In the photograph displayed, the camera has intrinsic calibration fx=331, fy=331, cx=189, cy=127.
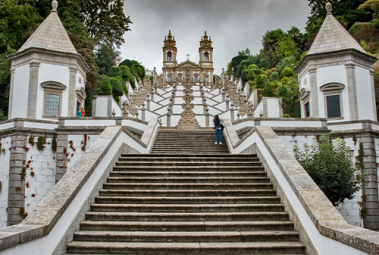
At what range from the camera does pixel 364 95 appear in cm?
1769

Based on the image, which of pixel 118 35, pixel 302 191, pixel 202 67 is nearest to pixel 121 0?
pixel 118 35

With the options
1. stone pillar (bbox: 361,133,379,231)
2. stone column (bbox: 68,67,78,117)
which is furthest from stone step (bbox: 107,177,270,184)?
stone column (bbox: 68,67,78,117)

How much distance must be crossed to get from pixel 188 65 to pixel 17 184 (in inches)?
2438

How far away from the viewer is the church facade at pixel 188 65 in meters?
74.3

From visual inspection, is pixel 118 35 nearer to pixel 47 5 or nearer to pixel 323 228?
pixel 47 5

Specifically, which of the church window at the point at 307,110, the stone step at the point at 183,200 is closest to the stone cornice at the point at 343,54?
the church window at the point at 307,110

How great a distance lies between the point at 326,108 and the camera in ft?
58.4

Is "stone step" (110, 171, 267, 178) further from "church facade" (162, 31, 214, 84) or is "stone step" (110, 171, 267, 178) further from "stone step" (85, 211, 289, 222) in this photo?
"church facade" (162, 31, 214, 84)

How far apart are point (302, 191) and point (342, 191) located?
4649 mm

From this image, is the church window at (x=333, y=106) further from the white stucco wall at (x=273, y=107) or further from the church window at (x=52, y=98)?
the church window at (x=52, y=98)

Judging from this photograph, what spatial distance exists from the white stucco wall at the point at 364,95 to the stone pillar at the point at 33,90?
16786 millimetres

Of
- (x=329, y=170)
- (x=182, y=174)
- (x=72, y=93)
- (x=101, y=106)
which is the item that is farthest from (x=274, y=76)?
(x=182, y=174)

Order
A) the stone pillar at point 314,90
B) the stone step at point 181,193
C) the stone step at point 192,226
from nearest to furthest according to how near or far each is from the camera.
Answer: the stone step at point 192,226 < the stone step at point 181,193 < the stone pillar at point 314,90

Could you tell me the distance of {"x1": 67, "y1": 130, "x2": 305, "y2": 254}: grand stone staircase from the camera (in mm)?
5117
